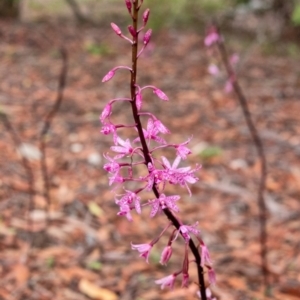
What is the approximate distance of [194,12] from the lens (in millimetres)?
9625

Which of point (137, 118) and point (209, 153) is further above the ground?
point (209, 153)

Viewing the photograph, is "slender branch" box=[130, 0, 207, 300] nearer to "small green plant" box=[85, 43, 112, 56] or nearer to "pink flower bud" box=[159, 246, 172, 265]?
"pink flower bud" box=[159, 246, 172, 265]

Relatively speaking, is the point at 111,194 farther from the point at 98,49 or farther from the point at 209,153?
the point at 98,49

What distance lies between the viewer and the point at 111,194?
4.29 m

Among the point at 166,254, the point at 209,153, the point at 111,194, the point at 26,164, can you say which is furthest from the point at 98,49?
the point at 166,254

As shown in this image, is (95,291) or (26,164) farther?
(26,164)

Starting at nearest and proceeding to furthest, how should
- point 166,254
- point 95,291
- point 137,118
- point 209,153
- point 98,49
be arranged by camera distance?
point 137,118
point 166,254
point 95,291
point 209,153
point 98,49

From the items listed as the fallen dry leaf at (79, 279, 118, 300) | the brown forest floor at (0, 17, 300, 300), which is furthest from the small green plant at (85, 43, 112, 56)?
the fallen dry leaf at (79, 279, 118, 300)

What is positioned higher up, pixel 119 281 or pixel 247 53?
pixel 247 53

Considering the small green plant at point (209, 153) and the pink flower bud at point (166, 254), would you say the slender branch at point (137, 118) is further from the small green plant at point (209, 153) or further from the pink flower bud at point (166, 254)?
the small green plant at point (209, 153)

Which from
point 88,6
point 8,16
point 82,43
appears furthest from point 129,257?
point 88,6

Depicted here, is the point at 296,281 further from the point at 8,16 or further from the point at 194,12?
the point at 8,16

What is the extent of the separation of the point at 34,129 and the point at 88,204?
1.66 meters

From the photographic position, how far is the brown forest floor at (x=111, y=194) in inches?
130
